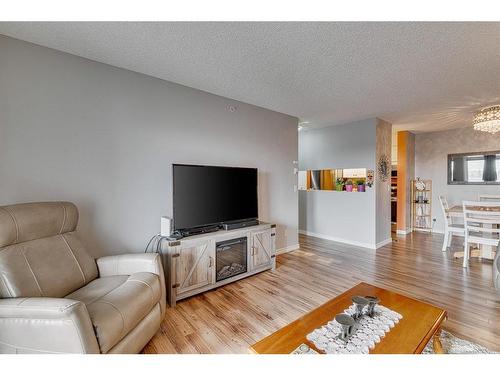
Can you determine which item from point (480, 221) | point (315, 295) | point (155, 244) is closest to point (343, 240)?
point (480, 221)

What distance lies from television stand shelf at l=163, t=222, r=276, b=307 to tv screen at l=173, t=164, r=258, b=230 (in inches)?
8.4

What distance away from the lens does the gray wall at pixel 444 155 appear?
5.01 meters

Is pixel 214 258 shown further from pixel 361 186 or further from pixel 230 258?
pixel 361 186

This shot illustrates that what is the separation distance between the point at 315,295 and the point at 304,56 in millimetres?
2499

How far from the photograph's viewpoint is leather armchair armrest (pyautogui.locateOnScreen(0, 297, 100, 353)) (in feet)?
3.96

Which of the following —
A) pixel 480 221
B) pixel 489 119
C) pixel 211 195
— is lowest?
pixel 480 221

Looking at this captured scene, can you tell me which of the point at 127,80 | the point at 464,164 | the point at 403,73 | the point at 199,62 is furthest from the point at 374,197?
the point at 127,80

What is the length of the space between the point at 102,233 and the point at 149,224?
0.46 meters

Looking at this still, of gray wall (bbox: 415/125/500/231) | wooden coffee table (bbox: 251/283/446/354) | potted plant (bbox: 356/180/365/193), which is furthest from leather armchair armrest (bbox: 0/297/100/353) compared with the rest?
gray wall (bbox: 415/125/500/231)

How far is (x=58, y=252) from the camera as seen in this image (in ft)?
5.91

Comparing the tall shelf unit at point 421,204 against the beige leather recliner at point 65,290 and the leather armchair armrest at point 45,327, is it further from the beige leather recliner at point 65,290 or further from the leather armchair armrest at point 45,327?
the leather armchair armrest at point 45,327

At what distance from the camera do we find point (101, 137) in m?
2.32

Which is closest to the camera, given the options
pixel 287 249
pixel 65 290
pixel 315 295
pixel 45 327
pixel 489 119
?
pixel 45 327

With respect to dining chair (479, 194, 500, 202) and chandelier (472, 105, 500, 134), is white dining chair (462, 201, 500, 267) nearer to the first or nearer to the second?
chandelier (472, 105, 500, 134)
